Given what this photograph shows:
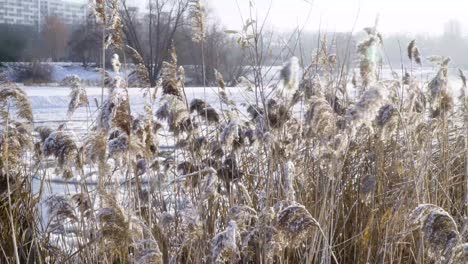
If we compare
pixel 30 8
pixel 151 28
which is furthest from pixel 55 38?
pixel 30 8

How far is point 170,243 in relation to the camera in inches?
98.9

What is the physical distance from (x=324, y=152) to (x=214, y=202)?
0.61m

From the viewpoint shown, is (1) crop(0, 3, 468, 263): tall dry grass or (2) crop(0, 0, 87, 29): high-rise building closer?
(1) crop(0, 3, 468, 263): tall dry grass

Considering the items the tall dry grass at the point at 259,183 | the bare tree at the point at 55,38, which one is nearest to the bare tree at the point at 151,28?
the tall dry grass at the point at 259,183

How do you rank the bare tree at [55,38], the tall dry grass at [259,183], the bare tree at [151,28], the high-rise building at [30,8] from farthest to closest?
the high-rise building at [30,8] → the bare tree at [55,38] → the bare tree at [151,28] → the tall dry grass at [259,183]

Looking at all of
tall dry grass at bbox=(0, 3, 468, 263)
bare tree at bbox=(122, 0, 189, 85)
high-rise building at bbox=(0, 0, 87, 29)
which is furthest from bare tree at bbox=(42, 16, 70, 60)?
tall dry grass at bbox=(0, 3, 468, 263)

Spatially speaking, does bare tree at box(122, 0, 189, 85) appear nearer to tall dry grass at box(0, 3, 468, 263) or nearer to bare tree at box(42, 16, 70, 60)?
tall dry grass at box(0, 3, 468, 263)

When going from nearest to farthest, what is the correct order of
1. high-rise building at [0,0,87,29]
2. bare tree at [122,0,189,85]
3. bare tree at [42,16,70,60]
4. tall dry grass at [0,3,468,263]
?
1. tall dry grass at [0,3,468,263]
2. bare tree at [122,0,189,85]
3. bare tree at [42,16,70,60]
4. high-rise building at [0,0,87,29]

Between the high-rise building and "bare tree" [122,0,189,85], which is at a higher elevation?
the high-rise building

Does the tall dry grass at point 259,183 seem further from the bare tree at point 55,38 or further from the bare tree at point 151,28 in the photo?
the bare tree at point 55,38

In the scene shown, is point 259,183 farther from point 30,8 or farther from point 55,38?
point 30,8

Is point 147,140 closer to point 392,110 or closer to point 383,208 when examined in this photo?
point 392,110

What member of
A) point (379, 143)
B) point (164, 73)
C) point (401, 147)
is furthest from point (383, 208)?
point (164, 73)

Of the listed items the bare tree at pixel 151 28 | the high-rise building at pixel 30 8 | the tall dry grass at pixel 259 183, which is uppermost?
the high-rise building at pixel 30 8
